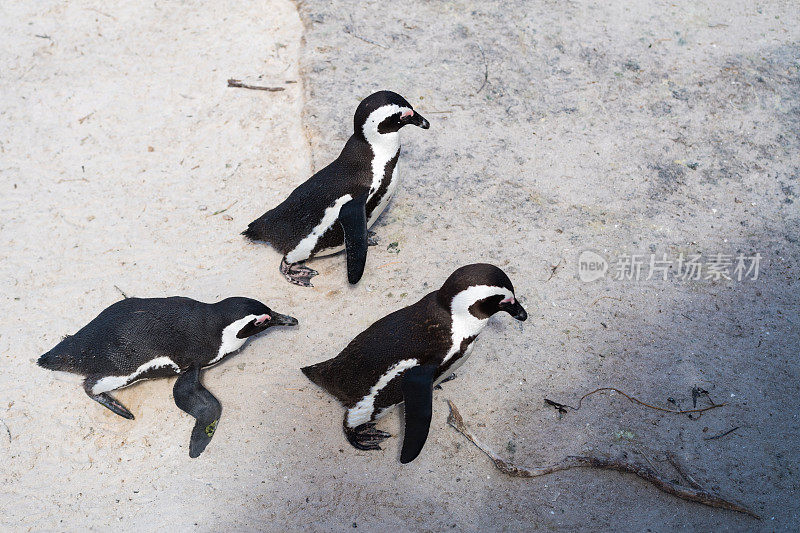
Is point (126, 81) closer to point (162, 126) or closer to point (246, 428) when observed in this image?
point (162, 126)

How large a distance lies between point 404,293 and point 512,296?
102cm

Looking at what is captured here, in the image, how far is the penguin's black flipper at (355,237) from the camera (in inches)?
140

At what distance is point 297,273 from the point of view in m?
3.96

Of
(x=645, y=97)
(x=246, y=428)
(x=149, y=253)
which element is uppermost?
(x=645, y=97)

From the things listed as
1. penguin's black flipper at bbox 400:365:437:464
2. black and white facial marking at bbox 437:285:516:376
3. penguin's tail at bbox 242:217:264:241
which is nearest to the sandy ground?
penguin's tail at bbox 242:217:264:241

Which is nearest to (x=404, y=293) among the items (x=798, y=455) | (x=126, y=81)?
(x=798, y=455)

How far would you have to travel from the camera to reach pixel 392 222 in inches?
165

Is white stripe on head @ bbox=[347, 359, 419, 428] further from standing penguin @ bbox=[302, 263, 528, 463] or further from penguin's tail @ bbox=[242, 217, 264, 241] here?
penguin's tail @ bbox=[242, 217, 264, 241]

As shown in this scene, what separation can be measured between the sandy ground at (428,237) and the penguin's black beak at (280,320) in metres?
0.19

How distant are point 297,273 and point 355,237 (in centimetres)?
57

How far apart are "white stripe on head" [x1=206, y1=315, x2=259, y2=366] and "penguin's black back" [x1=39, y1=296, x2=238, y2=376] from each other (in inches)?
1.0

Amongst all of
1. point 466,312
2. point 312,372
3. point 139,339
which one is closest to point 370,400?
point 312,372

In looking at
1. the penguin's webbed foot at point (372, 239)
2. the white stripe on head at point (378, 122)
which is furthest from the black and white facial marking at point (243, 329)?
the white stripe on head at point (378, 122)

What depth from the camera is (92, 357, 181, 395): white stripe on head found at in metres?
3.21
